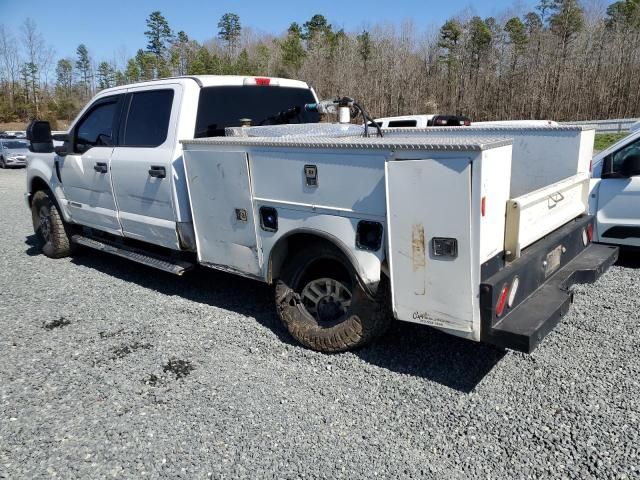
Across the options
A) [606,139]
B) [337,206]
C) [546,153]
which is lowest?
[606,139]

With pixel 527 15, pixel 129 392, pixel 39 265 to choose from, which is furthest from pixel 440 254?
pixel 527 15

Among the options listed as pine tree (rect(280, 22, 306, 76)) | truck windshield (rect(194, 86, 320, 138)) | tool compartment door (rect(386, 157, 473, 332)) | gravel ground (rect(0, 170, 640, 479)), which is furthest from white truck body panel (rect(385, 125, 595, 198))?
pine tree (rect(280, 22, 306, 76))

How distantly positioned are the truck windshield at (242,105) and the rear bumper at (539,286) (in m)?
3.05

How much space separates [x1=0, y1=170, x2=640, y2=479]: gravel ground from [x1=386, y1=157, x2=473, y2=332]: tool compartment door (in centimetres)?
64

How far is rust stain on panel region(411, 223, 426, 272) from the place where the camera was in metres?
3.04

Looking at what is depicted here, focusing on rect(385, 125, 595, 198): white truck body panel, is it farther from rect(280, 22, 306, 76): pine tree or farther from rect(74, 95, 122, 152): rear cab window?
rect(280, 22, 306, 76): pine tree

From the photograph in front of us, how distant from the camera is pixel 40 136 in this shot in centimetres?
614

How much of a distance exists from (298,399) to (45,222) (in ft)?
17.7

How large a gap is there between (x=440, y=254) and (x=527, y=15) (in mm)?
53287

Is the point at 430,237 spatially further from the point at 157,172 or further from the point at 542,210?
the point at 157,172

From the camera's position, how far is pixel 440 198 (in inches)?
115

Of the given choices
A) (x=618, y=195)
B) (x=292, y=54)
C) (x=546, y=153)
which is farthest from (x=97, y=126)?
(x=292, y=54)

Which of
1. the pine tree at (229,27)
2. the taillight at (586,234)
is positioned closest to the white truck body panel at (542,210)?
the taillight at (586,234)

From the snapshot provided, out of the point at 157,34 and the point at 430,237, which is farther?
the point at 157,34
